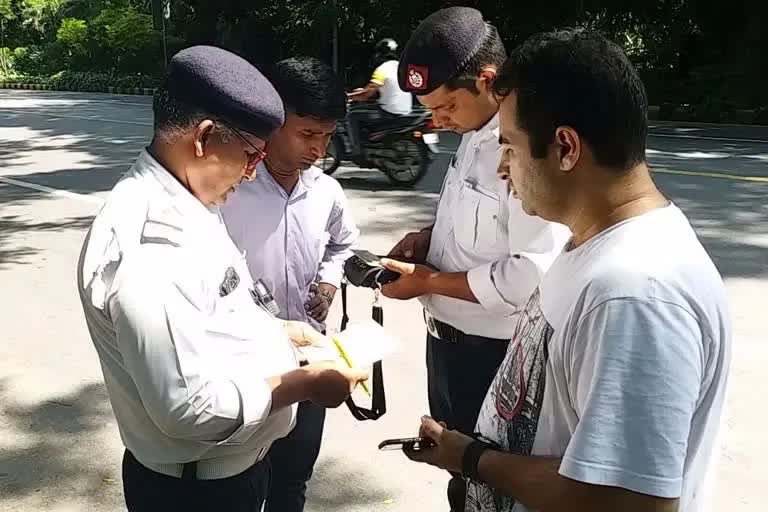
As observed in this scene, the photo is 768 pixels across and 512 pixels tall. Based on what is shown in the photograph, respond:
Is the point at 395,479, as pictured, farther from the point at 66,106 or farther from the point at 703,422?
the point at 66,106

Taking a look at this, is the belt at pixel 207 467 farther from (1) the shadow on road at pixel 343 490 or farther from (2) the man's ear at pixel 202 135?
(1) the shadow on road at pixel 343 490

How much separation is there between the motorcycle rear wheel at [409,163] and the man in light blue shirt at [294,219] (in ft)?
22.9

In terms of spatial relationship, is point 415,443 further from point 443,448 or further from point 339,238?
point 339,238

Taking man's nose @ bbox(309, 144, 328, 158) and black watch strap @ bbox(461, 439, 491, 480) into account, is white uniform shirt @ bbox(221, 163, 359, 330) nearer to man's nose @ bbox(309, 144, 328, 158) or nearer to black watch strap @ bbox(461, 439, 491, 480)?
man's nose @ bbox(309, 144, 328, 158)

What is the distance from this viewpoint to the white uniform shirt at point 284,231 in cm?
248

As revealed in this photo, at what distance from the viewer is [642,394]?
1.16 m

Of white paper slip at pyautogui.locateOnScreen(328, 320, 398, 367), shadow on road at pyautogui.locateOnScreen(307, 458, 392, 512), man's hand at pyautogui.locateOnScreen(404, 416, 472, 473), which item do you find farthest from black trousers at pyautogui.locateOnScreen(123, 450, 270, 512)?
shadow on road at pyautogui.locateOnScreen(307, 458, 392, 512)

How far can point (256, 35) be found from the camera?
920 inches

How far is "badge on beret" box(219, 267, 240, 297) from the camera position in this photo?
172 cm

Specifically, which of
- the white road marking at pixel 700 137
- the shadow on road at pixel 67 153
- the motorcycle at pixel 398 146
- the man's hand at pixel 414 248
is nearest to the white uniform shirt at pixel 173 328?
the man's hand at pixel 414 248

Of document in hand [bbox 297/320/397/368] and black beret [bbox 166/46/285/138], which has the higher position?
black beret [bbox 166/46/285/138]

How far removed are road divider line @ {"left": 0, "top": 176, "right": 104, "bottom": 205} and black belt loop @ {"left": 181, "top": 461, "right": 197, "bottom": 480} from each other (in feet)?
24.5

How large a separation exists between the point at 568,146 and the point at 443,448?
0.62 m

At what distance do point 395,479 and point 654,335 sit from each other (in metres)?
2.48
